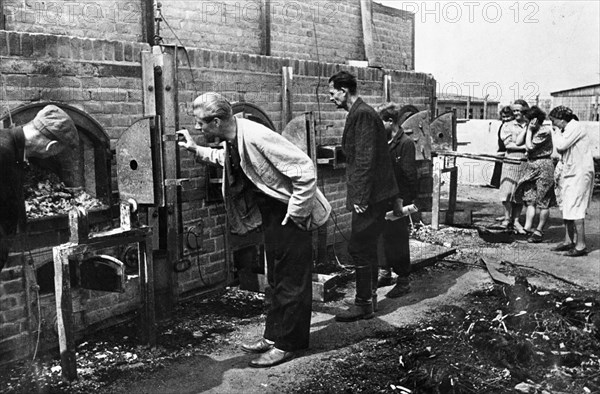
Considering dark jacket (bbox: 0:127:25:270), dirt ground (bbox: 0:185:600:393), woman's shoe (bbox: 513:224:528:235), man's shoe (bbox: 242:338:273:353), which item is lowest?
dirt ground (bbox: 0:185:600:393)

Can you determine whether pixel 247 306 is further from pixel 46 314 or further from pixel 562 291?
pixel 562 291

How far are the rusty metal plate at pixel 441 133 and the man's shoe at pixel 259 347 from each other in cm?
629

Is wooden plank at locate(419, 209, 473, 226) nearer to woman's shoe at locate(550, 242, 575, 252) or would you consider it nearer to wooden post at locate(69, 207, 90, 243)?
woman's shoe at locate(550, 242, 575, 252)

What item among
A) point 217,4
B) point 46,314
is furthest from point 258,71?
point 46,314

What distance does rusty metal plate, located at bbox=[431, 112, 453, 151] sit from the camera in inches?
408

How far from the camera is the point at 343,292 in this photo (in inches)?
276

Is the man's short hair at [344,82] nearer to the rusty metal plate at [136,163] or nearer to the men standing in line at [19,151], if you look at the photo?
the rusty metal plate at [136,163]

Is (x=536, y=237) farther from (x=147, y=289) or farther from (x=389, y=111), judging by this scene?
(x=147, y=289)

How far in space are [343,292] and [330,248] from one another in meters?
1.75

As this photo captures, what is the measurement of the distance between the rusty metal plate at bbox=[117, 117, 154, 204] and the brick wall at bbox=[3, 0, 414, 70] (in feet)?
4.66

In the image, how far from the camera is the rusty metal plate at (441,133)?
10.4 m

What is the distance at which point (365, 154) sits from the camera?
577cm

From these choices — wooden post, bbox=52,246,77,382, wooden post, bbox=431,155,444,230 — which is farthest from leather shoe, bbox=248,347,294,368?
wooden post, bbox=431,155,444,230

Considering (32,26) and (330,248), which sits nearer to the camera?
(32,26)
